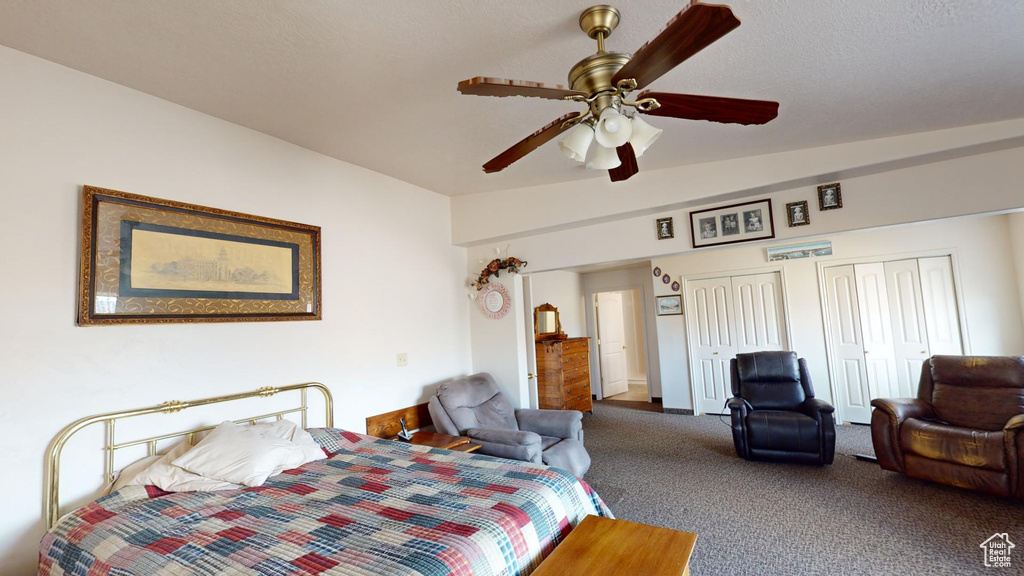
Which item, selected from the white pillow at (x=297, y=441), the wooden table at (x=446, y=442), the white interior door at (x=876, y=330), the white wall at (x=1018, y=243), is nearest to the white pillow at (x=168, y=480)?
the white pillow at (x=297, y=441)

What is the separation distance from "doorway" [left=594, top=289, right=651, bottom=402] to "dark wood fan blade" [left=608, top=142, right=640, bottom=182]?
535cm

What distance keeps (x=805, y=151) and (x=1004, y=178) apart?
1.07 metres

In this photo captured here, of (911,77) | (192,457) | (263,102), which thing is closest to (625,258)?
(911,77)

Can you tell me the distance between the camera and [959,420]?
10.8 ft

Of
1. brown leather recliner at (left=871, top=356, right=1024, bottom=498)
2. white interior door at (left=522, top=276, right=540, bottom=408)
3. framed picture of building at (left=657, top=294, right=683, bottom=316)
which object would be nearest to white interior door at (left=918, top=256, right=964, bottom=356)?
brown leather recliner at (left=871, top=356, right=1024, bottom=498)

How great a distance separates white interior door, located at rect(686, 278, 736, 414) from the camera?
575 centimetres

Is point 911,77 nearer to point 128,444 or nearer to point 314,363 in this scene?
point 314,363

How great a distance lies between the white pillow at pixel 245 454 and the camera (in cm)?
202

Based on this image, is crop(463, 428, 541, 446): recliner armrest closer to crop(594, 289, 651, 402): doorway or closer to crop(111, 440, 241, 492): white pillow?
crop(111, 440, 241, 492): white pillow

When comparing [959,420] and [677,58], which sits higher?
[677,58]

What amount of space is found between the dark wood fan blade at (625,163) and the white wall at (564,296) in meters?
4.28

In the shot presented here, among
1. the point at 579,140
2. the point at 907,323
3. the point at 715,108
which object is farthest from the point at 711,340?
the point at 579,140

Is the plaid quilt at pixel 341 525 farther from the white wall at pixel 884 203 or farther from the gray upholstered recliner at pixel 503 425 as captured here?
the white wall at pixel 884 203

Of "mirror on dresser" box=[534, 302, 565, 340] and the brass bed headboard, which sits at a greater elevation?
"mirror on dresser" box=[534, 302, 565, 340]
